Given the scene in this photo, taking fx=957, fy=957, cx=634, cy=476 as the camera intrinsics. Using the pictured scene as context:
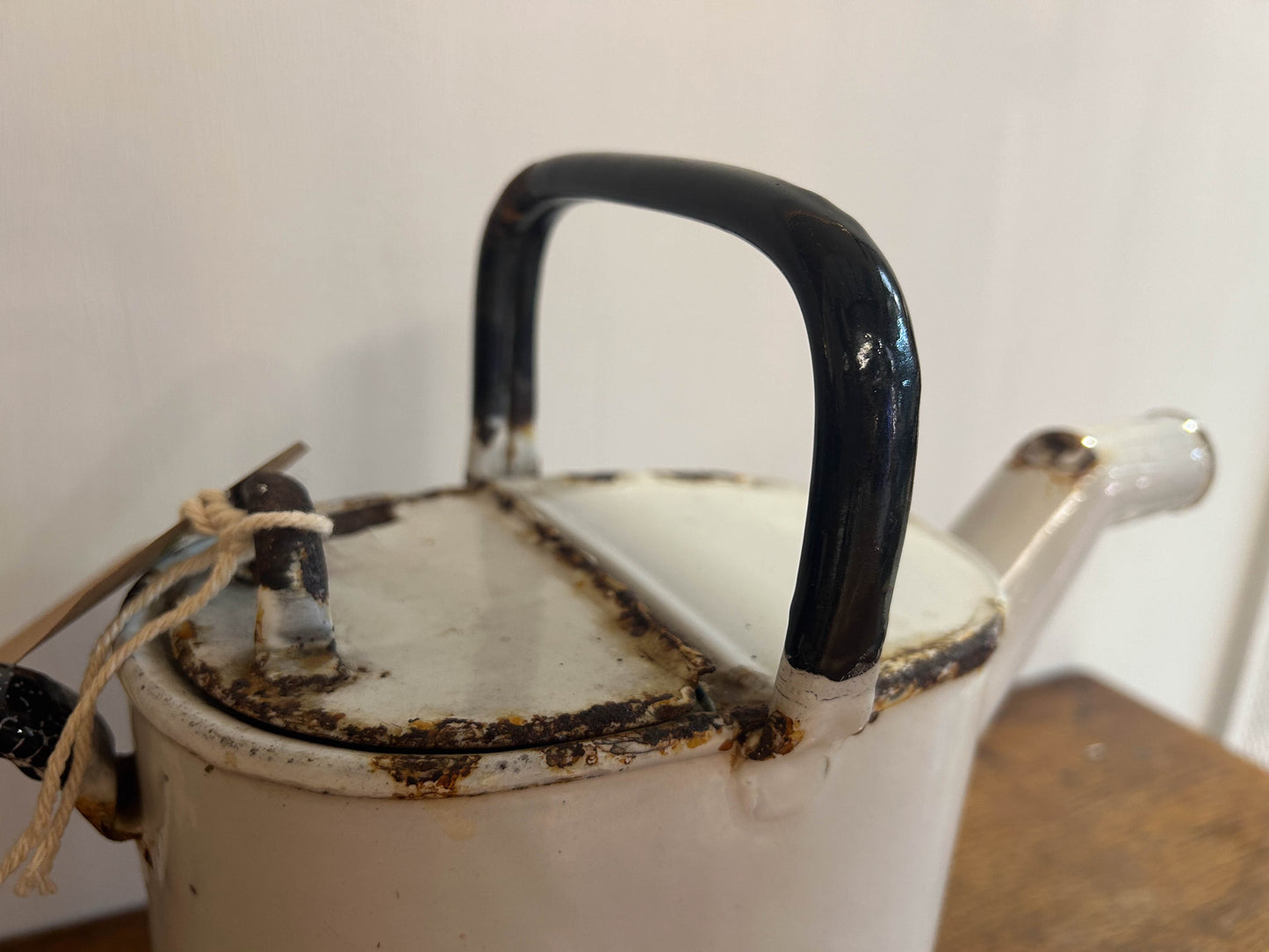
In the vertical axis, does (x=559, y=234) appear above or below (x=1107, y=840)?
above

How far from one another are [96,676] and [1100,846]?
1.69 feet

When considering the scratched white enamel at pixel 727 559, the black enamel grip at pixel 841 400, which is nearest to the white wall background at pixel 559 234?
the scratched white enamel at pixel 727 559

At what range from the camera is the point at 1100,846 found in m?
0.54

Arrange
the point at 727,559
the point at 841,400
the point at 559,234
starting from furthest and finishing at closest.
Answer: the point at 559,234, the point at 727,559, the point at 841,400

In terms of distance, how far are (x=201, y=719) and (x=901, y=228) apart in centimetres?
47

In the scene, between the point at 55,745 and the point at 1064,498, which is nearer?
the point at 55,745

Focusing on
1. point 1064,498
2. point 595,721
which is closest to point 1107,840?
point 1064,498

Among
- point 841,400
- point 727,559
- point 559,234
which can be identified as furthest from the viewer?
point 559,234

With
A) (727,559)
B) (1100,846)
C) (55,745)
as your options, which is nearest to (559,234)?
(727,559)

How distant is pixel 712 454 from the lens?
58 centimetres

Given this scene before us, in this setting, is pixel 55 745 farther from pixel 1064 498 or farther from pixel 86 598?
pixel 1064 498

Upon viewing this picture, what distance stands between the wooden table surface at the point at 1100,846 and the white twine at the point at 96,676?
0.82 feet

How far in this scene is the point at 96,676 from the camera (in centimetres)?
26

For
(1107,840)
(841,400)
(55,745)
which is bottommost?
(1107,840)
